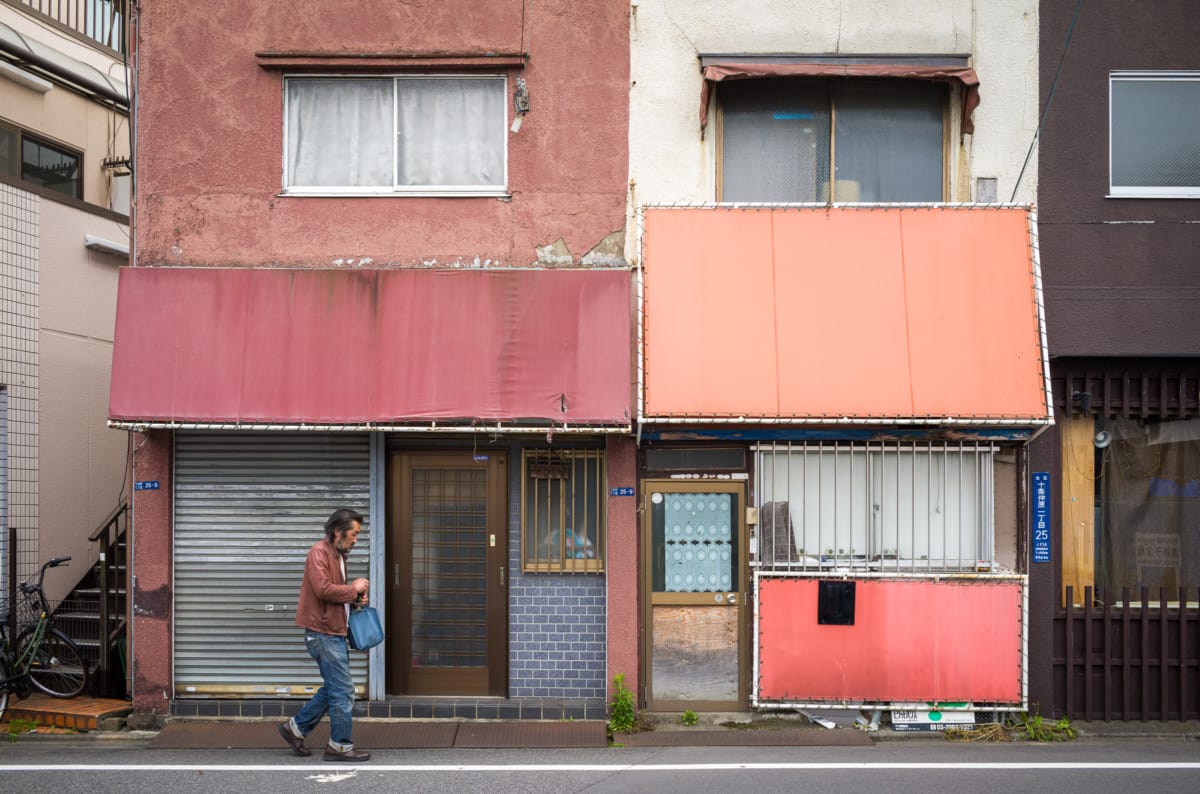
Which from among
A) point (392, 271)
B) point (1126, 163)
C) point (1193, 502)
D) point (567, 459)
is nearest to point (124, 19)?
point (392, 271)

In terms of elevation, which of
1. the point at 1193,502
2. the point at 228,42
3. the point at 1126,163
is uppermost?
the point at 228,42

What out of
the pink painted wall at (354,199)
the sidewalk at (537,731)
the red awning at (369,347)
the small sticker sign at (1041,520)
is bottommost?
the sidewalk at (537,731)

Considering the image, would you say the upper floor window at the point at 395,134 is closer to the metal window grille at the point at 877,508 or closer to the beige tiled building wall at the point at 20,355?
the beige tiled building wall at the point at 20,355

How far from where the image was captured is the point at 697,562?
9.82 meters

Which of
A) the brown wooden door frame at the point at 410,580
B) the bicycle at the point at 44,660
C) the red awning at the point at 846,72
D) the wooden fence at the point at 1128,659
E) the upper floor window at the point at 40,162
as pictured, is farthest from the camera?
the upper floor window at the point at 40,162

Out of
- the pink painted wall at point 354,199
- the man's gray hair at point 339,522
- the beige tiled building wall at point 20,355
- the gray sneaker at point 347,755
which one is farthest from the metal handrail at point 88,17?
the gray sneaker at point 347,755

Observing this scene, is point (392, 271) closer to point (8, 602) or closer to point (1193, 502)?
point (8, 602)

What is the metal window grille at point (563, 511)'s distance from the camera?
9820mm

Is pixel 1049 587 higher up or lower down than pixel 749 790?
higher up

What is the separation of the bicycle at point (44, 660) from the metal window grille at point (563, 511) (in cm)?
452

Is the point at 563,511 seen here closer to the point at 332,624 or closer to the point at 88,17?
the point at 332,624

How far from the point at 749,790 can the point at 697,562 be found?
271cm

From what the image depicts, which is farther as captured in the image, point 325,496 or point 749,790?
point 325,496

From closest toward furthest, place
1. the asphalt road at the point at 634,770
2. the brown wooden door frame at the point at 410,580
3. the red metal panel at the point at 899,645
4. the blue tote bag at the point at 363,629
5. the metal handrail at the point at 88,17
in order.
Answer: the asphalt road at the point at 634,770
the blue tote bag at the point at 363,629
the red metal panel at the point at 899,645
the brown wooden door frame at the point at 410,580
the metal handrail at the point at 88,17
